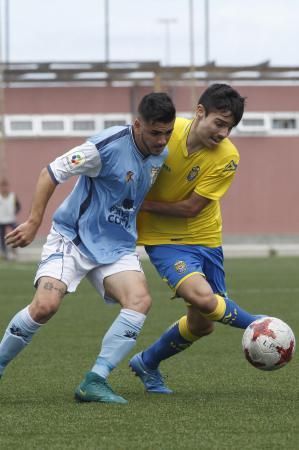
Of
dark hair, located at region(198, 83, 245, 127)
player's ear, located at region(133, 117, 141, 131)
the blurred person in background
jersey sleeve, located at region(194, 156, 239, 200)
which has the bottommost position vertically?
the blurred person in background

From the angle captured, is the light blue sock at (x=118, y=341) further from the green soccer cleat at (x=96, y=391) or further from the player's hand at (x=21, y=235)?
the player's hand at (x=21, y=235)

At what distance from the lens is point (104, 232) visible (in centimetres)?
709

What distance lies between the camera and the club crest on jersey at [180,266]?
24.0ft

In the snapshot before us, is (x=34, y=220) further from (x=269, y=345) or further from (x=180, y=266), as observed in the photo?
(x=269, y=345)

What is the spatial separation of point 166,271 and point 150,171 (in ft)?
2.26

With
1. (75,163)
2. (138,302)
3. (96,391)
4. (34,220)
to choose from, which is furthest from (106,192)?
(96,391)

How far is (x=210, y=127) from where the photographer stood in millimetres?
7219

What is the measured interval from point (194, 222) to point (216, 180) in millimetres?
339

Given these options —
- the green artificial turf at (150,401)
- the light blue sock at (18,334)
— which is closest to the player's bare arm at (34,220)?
the light blue sock at (18,334)

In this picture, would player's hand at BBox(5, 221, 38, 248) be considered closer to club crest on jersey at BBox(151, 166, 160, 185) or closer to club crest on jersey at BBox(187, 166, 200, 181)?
club crest on jersey at BBox(151, 166, 160, 185)

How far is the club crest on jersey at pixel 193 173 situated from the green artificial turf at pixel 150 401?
1.28 meters

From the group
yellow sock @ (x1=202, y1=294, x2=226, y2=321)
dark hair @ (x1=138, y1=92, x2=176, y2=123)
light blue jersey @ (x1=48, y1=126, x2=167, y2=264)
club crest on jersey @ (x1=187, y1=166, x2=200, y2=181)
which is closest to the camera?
dark hair @ (x1=138, y1=92, x2=176, y2=123)

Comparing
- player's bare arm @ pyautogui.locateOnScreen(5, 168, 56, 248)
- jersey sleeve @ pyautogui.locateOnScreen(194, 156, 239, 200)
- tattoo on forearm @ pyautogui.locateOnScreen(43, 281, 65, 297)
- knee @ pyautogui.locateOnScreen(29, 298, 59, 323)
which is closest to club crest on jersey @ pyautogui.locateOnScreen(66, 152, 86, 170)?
player's bare arm @ pyautogui.locateOnScreen(5, 168, 56, 248)

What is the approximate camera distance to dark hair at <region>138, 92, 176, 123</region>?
6.76 meters
